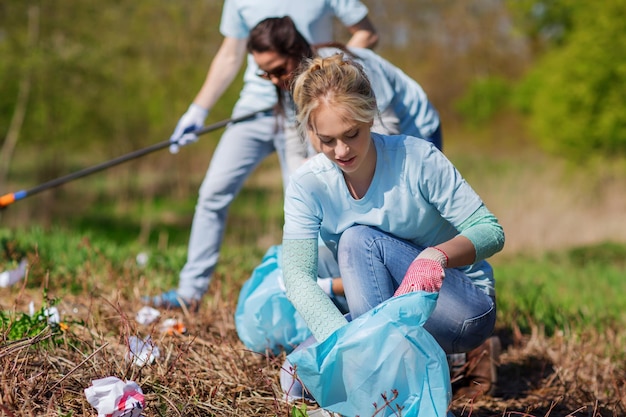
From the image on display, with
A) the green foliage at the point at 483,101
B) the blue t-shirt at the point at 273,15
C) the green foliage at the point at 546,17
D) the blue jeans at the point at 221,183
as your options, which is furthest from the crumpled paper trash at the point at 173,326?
the green foliage at the point at 483,101

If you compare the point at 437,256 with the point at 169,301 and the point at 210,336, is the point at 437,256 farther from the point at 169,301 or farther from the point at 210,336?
the point at 169,301

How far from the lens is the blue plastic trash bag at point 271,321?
2.79m

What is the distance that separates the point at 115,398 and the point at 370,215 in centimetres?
88

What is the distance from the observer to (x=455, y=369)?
2754 millimetres

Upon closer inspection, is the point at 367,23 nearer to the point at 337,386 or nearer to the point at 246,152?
the point at 246,152

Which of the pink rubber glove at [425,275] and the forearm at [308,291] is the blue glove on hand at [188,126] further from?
the pink rubber glove at [425,275]

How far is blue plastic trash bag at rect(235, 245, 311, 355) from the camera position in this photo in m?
2.79

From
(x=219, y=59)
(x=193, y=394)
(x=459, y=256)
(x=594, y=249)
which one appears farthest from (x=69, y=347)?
(x=594, y=249)

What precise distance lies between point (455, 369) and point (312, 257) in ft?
2.67

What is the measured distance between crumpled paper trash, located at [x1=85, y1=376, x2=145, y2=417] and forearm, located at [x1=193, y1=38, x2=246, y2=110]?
2.12 metres

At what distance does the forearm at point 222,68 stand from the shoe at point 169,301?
92 centimetres

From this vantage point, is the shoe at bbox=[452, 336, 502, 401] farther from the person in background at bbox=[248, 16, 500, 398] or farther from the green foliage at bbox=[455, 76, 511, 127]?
the green foliage at bbox=[455, 76, 511, 127]

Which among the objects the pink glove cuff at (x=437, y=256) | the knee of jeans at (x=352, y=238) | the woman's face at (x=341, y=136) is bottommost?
the knee of jeans at (x=352, y=238)

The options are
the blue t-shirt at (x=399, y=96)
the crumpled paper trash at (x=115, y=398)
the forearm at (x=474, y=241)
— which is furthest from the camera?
the blue t-shirt at (x=399, y=96)
